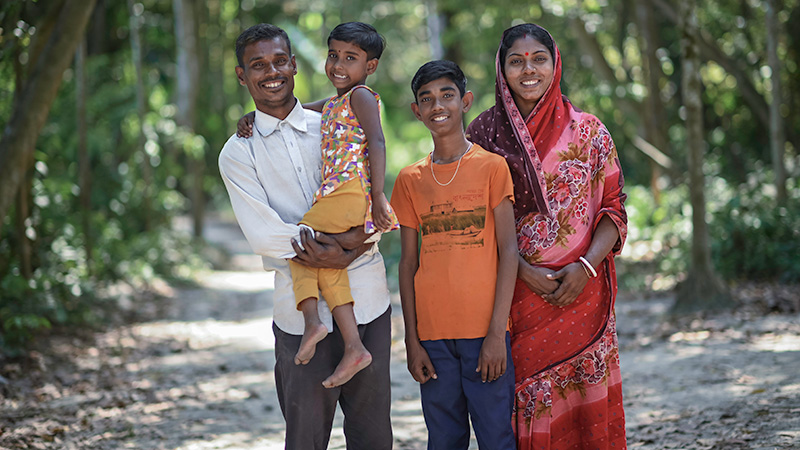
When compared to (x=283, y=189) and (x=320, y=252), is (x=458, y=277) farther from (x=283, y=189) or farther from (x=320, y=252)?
(x=283, y=189)

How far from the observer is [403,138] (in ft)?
66.9

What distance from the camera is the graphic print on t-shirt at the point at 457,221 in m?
2.80

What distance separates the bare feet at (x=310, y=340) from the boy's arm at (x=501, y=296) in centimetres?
60

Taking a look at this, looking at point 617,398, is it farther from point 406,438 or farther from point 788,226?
point 788,226

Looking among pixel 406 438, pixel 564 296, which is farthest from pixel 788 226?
pixel 564 296

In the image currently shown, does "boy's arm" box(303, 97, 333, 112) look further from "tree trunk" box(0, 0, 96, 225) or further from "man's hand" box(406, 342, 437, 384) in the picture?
"tree trunk" box(0, 0, 96, 225)

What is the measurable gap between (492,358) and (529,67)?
112 cm

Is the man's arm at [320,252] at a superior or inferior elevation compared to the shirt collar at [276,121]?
inferior

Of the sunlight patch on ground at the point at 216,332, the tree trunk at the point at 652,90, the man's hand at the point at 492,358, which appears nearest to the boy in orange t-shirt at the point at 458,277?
the man's hand at the point at 492,358

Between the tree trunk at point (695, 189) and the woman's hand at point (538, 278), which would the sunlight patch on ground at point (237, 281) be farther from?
the woman's hand at point (538, 278)

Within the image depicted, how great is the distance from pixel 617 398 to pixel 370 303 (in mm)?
1103

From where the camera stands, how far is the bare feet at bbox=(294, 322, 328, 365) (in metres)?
2.63

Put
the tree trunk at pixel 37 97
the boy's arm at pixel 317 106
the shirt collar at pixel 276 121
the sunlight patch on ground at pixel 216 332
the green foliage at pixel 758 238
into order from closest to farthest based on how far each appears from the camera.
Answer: the shirt collar at pixel 276 121 → the boy's arm at pixel 317 106 → the tree trunk at pixel 37 97 → the sunlight patch on ground at pixel 216 332 → the green foliage at pixel 758 238

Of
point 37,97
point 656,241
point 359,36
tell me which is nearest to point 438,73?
point 359,36
